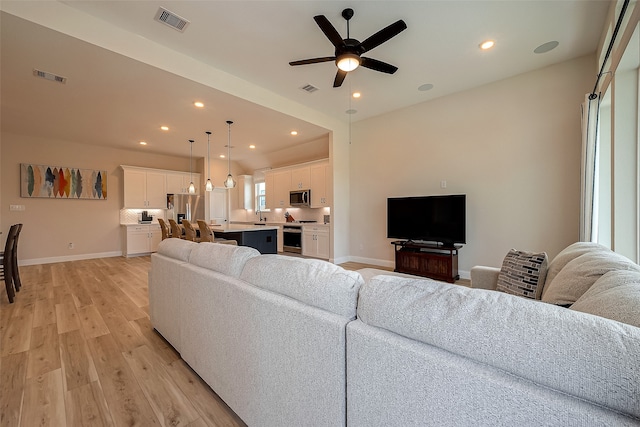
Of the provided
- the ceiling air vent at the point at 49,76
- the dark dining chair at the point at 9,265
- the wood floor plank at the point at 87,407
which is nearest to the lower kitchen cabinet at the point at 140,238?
the dark dining chair at the point at 9,265

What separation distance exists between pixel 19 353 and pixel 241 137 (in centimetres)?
496

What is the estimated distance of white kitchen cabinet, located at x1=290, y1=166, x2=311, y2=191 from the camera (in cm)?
662

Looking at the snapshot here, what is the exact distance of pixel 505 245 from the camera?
392cm

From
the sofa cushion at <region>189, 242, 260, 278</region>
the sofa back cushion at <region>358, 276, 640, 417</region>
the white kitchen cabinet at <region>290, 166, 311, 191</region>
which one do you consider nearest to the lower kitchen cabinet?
the white kitchen cabinet at <region>290, 166, 311, 191</region>

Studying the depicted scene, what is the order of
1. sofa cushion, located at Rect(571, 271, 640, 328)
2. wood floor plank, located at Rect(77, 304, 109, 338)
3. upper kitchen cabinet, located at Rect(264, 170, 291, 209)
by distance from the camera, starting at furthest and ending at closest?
upper kitchen cabinet, located at Rect(264, 170, 291, 209)
wood floor plank, located at Rect(77, 304, 109, 338)
sofa cushion, located at Rect(571, 271, 640, 328)

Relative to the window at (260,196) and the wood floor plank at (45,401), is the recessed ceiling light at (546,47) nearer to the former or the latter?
the wood floor plank at (45,401)

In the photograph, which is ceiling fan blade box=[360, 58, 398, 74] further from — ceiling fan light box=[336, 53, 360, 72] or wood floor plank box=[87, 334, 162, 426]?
wood floor plank box=[87, 334, 162, 426]

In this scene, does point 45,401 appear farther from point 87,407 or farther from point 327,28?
point 327,28

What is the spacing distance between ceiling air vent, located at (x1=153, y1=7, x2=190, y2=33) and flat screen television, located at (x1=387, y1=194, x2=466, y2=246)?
382 centimetres

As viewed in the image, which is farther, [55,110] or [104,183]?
[104,183]

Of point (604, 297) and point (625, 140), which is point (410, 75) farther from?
point (604, 297)

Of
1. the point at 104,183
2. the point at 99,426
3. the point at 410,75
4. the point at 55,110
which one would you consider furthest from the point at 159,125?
the point at 99,426

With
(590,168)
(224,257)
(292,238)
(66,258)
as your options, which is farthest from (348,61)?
(66,258)

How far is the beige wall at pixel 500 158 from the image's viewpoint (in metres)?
3.47
